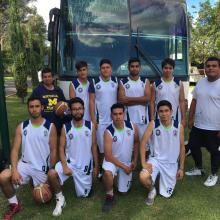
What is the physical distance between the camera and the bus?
21.8 feet

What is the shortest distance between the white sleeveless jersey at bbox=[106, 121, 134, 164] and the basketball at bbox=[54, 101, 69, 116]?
845mm

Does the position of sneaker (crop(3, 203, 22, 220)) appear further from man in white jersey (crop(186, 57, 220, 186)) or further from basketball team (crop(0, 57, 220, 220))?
man in white jersey (crop(186, 57, 220, 186))

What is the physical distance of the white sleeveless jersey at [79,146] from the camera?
16.6 feet

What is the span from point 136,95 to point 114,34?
1501 mm

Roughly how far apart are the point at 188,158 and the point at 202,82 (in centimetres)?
207

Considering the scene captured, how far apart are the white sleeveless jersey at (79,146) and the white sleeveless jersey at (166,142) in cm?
91

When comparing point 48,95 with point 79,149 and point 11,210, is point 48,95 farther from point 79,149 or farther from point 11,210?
point 11,210

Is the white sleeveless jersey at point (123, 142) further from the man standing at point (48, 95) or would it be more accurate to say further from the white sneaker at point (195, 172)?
the white sneaker at point (195, 172)

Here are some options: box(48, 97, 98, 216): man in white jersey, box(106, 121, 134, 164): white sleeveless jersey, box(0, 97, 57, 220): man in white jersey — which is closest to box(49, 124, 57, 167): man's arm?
box(0, 97, 57, 220): man in white jersey

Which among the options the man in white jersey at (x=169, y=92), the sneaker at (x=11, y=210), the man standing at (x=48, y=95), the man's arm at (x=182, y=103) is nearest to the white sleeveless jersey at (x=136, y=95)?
the man in white jersey at (x=169, y=92)

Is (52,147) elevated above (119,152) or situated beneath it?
elevated above

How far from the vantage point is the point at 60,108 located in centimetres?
562

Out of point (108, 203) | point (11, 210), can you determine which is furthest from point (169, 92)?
point (11, 210)

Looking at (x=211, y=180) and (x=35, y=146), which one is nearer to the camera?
(x=35, y=146)
